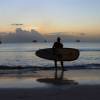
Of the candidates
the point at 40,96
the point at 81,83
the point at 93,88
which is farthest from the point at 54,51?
the point at 40,96

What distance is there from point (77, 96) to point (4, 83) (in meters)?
4.53

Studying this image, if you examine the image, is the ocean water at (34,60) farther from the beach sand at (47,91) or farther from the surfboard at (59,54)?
the beach sand at (47,91)

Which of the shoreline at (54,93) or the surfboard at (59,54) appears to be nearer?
the shoreline at (54,93)

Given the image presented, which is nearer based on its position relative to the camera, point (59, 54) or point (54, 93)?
point (54, 93)

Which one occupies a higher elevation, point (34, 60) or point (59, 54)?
point (59, 54)

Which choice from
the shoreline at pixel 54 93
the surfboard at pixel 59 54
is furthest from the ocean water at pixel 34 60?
the shoreline at pixel 54 93

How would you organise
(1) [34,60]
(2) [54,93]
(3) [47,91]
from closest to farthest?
(2) [54,93] → (3) [47,91] → (1) [34,60]

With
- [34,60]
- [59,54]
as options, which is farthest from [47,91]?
[34,60]

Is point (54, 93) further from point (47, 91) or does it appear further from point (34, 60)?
point (34, 60)

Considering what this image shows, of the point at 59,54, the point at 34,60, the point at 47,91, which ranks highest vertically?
the point at 59,54

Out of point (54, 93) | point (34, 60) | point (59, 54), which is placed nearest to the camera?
point (54, 93)

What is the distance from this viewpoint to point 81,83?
46.7 ft

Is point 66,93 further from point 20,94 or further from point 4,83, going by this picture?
point 4,83

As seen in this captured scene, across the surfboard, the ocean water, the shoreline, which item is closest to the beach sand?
the shoreline
